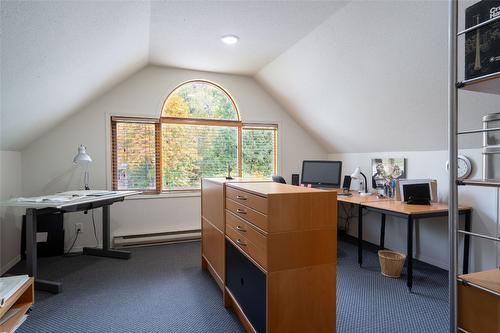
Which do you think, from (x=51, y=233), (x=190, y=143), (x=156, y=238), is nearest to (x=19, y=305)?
(x=51, y=233)

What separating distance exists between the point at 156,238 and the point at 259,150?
2.13 m

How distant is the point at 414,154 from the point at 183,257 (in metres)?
3.12

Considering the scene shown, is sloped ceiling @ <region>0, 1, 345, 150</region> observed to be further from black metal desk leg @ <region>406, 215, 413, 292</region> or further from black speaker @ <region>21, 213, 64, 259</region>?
black metal desk leg @ <region>406, 215, 413, 292</region>

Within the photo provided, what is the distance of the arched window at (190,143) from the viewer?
4023mm

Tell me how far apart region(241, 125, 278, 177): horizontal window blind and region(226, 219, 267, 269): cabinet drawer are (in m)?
2.46

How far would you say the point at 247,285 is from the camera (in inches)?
74.7

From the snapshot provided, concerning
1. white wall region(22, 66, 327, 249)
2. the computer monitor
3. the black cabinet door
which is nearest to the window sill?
white wall region(22, 66, 327, 249)

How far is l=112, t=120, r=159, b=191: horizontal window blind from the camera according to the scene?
3.96m

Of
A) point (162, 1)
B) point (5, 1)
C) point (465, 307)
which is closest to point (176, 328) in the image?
point (465, 307)

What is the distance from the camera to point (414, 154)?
3336 mm

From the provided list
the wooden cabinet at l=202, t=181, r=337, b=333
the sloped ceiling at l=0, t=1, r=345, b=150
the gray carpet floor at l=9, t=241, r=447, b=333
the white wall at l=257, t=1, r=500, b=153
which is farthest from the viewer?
the white wall at l=257, t=1, r=500, b=153

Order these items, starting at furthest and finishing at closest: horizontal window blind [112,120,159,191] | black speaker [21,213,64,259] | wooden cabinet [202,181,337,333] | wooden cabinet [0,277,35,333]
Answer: horizontal window blind [112,120,159,191] → black speaker [21,213,64,259] → wooden cabinet [0,277,35,333] → wooden cabinet [202,181,337,333]

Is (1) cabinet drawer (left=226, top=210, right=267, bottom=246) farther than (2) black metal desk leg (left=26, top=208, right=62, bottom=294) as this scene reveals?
No

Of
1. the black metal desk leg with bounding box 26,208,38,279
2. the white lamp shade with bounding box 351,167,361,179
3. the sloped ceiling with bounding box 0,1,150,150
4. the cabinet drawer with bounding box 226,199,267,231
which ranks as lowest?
the black metal desk leg with bounding box 26,208,38,279
